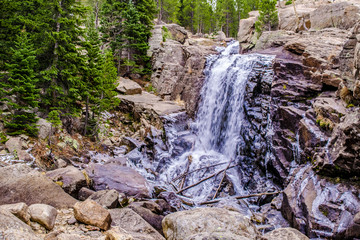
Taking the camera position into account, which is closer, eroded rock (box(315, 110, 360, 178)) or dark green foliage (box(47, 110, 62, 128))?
eroded rock (box(315, 110, 360, 178))

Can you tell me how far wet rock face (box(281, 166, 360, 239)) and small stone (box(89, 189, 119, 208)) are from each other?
20.8ft

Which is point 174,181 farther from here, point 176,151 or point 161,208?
point 161,208

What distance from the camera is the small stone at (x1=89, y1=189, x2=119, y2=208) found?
22.6 ft

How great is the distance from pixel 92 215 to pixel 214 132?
11660 millimetres

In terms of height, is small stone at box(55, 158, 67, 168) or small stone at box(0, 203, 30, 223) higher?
small stone at box(0, 203, 30, 223)

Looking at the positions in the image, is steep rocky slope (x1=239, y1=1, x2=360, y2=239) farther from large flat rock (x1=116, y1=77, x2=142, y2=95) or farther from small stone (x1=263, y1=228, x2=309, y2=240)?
large flat rock (x1=116, y1=77, x2=142, y2=95)

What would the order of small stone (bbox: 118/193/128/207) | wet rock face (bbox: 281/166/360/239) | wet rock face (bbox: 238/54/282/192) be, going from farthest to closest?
wet rock face (bbox: 238/54/282/192) → small stone (bbox: 118/193/128/207) → wet rock face (bbox: 281/166/360/239)

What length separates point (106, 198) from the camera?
23.2ft

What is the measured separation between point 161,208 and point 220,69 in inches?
540

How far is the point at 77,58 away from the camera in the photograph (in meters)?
13.2

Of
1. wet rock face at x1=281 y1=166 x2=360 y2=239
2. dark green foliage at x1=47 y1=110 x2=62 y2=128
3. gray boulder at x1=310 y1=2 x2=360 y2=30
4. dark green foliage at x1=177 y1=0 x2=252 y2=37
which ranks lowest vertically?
wet rock face at x1=281 y1=166 x2=360 y2=239

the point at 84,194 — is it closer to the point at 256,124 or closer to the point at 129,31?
the point at 256,124

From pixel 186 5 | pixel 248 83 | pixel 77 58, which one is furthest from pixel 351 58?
pixel 186 5

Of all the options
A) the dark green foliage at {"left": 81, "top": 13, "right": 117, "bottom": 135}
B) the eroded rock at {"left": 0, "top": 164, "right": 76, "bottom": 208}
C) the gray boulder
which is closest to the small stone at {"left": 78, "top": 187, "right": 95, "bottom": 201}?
the eroded rock at {"left": 0, "top": 164, "right": 76, "bottom": 208}
